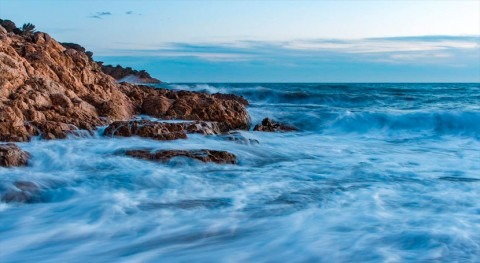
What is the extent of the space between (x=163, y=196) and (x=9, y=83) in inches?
199

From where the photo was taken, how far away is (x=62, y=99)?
34.4ft

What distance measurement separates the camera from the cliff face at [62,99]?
30.9 ft

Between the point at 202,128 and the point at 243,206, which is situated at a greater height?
the point at 202,128

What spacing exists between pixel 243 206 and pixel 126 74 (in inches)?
1823

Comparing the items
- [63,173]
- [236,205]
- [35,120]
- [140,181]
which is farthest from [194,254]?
[35,120]

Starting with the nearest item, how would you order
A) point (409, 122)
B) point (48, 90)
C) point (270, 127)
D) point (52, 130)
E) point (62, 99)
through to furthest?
point (52, 130) → point (62, 99) → point (48, 90) → point (270, 127) → point (409, 122)

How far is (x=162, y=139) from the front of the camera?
31.4 feet

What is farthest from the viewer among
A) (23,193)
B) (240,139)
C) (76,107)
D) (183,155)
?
(76,107)

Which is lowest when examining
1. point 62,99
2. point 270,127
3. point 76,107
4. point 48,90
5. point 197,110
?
point 270,127

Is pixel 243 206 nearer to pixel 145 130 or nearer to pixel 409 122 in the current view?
pixel 145 130

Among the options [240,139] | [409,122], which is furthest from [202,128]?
[409,122]

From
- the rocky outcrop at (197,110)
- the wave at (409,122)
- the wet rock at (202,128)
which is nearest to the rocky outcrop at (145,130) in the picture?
the wet rock at (202,128)

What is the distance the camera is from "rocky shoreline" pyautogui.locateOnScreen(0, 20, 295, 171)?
350 inches

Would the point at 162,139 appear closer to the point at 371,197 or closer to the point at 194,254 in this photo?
the point at 371,197
